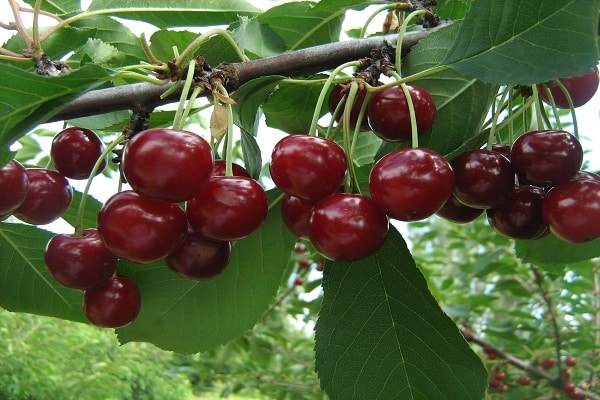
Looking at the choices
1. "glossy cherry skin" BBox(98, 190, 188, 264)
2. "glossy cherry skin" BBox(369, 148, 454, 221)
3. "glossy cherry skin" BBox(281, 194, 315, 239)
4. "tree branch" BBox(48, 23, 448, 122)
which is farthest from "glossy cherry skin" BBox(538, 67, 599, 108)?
"glossy cherry skin" BBox(98, 190, 188, 264)

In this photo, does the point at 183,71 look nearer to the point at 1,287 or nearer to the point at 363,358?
the point at 363,358

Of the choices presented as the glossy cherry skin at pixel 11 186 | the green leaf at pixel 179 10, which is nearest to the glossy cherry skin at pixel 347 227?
the glossy cherry skin at pixel 11 186

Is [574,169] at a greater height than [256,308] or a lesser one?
greater

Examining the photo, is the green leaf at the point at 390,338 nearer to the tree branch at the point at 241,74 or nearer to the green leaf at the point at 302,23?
the tree branch at the point at 241,74

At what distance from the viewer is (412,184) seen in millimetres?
1041

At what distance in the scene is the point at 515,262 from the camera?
405cm

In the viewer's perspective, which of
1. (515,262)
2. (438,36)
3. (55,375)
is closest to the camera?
(438,36)

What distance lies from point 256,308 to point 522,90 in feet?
2.90

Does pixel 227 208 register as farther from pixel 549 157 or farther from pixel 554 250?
pixel 554 250

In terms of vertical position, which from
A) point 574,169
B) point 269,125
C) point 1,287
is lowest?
point 1,287

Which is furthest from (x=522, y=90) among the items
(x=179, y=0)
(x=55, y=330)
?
(x=55, y=330)

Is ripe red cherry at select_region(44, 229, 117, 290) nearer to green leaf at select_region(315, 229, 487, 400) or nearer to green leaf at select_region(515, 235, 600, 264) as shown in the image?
green leaf at select_region(315, 229, 487, 400)

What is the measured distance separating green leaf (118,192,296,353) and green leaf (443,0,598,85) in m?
0.69

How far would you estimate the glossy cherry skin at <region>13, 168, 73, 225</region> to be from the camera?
1.39 meters
